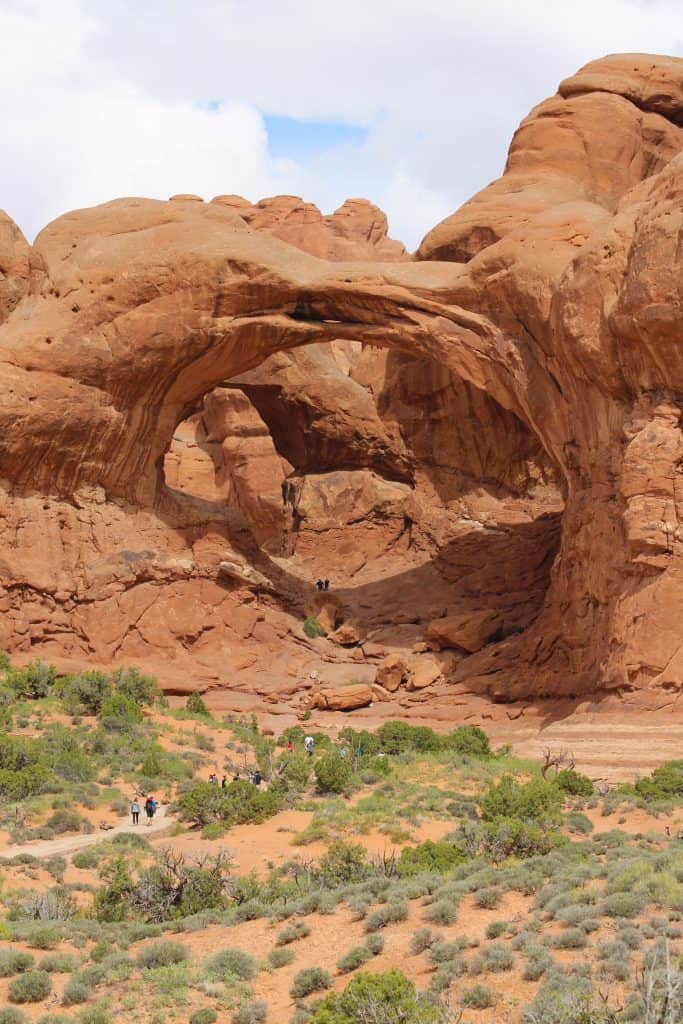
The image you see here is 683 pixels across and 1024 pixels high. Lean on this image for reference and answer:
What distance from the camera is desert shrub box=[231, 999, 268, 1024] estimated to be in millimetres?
12625

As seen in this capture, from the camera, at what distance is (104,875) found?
62.6ft

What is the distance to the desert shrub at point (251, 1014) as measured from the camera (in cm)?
1262

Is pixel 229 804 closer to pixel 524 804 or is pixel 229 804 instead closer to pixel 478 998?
pixel 524 804

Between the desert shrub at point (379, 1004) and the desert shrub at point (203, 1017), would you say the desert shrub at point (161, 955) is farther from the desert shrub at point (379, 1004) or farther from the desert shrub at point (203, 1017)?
the desert shrub at point (379, 1004)

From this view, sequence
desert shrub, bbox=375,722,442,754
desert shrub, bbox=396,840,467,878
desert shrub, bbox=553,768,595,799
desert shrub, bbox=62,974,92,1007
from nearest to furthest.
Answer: desert shrub, bbox=62,974,92,1007
desert shrub, bbox=396,840,467,878
desert shrub, bbox=553,768,595,799
desert shrub, bbox=375,722,442,754

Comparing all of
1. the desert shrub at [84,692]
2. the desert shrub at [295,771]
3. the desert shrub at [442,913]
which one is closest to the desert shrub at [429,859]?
the desert shrub at [442,913]

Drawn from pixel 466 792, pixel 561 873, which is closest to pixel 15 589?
pixel 466 792

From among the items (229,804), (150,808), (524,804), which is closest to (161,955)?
(524,804)

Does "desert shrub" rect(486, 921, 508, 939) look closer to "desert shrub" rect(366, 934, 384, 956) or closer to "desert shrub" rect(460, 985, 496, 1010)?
"desert shrub" rect(366, 934, 384, 956)

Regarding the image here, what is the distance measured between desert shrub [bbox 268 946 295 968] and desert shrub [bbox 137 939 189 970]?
88 cm

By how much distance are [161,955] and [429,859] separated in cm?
429

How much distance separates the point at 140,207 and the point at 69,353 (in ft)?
13.1

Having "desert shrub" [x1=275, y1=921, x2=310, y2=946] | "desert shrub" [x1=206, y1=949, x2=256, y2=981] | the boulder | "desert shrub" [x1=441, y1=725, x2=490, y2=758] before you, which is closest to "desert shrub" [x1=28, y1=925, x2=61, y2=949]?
"desert shrub" [x1=206, y1=949, x2=256, y2=981]

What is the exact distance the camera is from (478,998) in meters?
11.8
